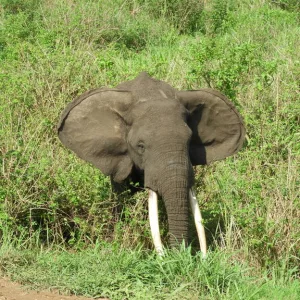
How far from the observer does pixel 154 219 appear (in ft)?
22.2

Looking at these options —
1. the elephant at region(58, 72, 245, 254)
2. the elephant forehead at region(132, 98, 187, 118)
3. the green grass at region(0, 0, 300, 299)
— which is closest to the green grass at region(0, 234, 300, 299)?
the green grass at region(0, 0, 300, 299)

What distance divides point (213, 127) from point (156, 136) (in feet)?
2.90

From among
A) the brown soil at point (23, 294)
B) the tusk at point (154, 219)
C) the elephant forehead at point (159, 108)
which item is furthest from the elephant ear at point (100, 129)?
the brown soil at point (23, 294)

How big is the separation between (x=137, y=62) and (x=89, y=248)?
145 inches

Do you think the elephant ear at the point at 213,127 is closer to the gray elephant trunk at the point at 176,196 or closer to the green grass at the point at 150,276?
the gray elephant trunk at the point at 176,196

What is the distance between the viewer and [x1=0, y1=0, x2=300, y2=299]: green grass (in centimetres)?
643

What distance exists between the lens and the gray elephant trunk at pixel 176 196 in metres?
6.60

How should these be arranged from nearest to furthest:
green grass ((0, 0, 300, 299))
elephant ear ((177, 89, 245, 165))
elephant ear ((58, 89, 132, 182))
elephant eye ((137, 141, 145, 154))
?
green grass ((0, 0, 300, 299)) → elephant eye ((137, 141, 145, 154)) → elephant ear ((58, 89, 132, 182)) → elephant ear ((177, 89, 245, 165))

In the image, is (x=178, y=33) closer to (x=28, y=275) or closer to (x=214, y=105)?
(x=214, y=105)

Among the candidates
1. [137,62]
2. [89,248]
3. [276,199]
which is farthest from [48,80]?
[276,199]

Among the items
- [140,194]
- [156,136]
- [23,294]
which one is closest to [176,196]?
[156,136]

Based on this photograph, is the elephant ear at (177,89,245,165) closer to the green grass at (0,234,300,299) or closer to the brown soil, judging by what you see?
the green grass at (0,234,300,299)

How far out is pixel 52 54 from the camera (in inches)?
371

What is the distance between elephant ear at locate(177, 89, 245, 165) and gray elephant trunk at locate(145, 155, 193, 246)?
2.49 ft
